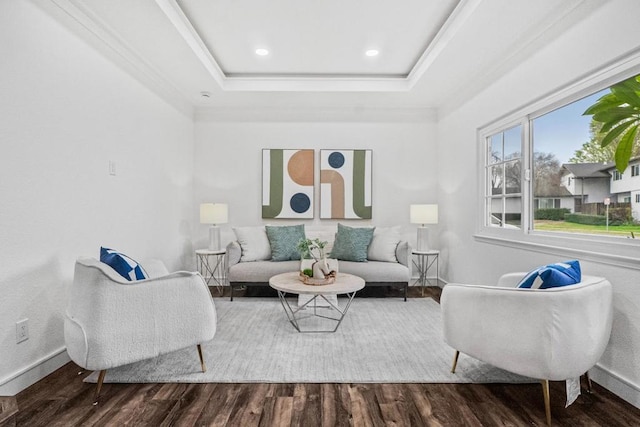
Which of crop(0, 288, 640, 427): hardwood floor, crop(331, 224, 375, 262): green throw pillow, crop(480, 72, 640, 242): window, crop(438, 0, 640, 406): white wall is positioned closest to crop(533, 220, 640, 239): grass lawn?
crop(480, 72, 640, 242): window

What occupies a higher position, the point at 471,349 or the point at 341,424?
the point at 471,349

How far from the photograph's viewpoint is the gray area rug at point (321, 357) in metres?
2.36

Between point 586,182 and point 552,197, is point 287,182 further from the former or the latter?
point 586,182

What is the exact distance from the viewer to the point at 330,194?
527cm

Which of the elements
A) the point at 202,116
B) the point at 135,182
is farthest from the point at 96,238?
the point at 202,116

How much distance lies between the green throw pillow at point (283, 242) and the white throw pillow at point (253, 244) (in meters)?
0.08

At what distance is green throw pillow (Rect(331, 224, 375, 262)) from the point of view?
457 cm

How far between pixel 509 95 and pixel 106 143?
366 centimetres

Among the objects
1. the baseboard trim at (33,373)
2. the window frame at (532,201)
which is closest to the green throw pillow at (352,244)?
the window frame at (532,201)

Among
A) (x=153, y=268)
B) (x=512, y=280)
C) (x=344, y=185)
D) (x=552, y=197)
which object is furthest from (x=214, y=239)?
(x=552, y=197)

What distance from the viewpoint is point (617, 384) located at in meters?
2.18

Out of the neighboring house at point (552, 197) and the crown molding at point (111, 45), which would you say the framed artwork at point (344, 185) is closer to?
the crown molding at point (111, 45)

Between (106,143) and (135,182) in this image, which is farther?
(135,182)

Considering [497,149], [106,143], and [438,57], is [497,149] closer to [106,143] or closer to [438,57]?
[438,57]
